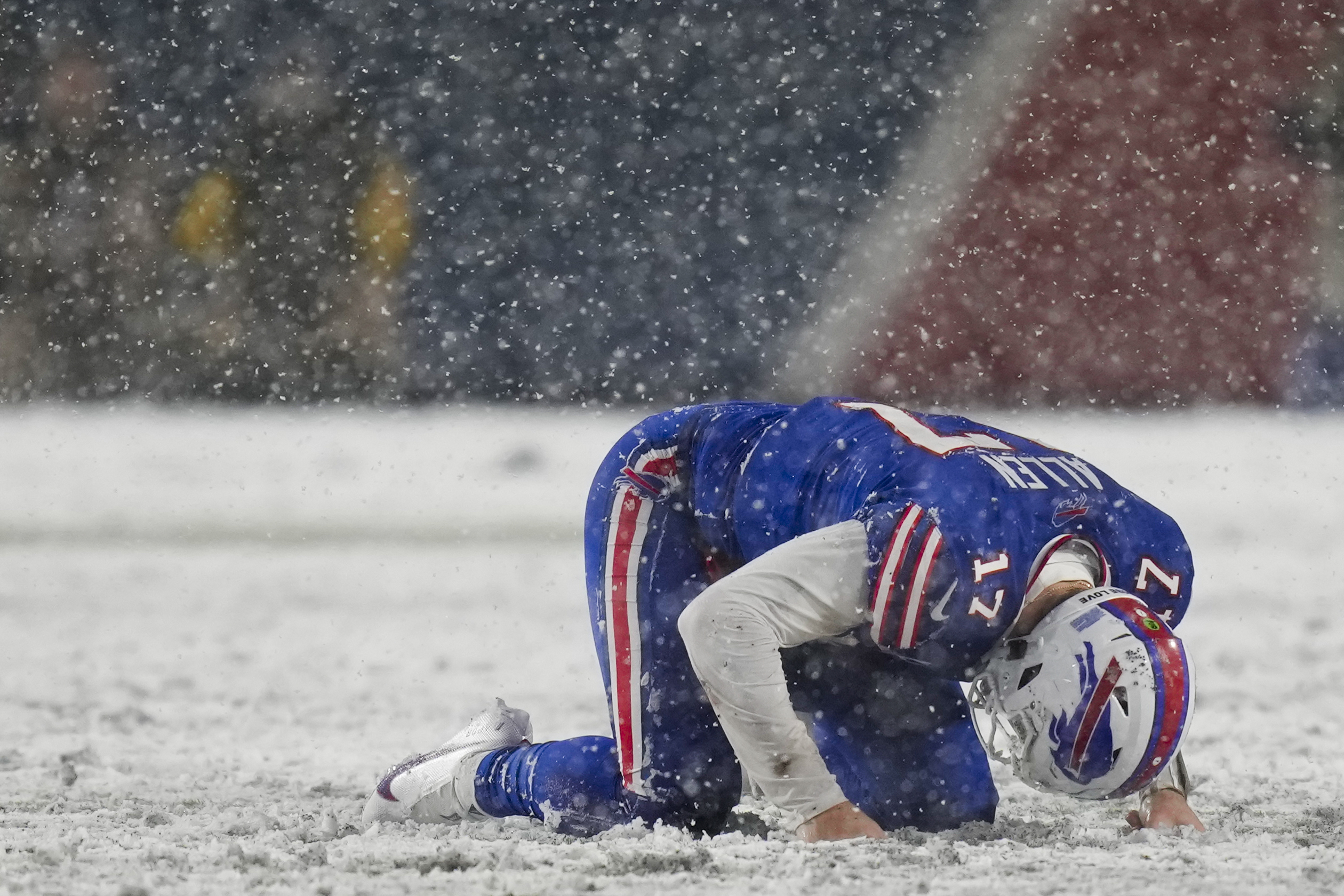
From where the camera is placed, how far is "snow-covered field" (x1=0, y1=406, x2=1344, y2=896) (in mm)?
1899

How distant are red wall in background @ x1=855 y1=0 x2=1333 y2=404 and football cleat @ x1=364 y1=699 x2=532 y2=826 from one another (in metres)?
6.45

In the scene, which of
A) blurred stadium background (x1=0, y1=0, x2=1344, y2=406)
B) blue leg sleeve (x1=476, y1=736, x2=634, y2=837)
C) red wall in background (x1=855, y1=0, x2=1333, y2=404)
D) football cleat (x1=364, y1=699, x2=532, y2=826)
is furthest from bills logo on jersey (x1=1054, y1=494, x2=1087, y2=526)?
red wall in background (x1=855, y1=0, x2=1333, y2=404)

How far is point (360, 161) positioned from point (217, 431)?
1.90 m

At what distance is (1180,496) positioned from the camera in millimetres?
8133

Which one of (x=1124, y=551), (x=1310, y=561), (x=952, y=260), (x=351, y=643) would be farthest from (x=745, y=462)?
(x=952, y=260)

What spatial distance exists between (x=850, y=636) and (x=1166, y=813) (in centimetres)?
54

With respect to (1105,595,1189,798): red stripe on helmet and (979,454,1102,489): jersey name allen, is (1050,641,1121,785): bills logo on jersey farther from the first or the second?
(979,454,1102,489): jersey name allen

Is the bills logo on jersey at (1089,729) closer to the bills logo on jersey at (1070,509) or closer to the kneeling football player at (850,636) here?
the kneeling football player at (850,636)

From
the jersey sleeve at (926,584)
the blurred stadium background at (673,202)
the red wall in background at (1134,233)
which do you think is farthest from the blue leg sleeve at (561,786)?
the red wall in background at (1134,233)

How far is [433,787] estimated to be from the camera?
2.46 meters

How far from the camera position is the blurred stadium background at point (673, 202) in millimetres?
8719

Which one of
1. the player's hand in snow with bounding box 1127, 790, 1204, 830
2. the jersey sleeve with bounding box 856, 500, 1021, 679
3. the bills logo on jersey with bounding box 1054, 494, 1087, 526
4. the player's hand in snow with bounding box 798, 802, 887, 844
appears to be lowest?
the player's hand in snow with bounding box 1127, 790, 1204, 830

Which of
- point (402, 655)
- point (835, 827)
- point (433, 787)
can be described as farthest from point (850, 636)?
point (402, 655)

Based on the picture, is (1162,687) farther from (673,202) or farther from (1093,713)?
(673,202)
